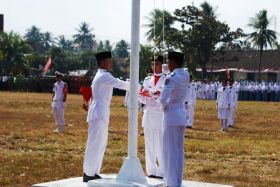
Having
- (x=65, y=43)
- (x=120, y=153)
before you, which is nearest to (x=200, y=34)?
(x=120, y=153)

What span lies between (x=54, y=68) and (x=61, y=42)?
6494 cm

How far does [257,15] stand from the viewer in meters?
74.1

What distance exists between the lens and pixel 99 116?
33.6 ft

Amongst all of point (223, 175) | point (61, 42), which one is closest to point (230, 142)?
point (223, 175)

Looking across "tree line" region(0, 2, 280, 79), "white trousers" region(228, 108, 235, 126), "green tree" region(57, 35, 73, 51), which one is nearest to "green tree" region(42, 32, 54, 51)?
"green tree" region(57, 35, 73, 51)

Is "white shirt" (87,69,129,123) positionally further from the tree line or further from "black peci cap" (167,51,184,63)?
the tree line

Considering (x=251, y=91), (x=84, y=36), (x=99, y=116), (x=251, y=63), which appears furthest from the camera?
(x=84, y=36)

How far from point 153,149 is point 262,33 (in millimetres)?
64189

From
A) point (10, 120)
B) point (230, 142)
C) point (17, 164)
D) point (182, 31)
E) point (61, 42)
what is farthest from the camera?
point (61, 42)

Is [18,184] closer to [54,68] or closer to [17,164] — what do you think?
[17,164]

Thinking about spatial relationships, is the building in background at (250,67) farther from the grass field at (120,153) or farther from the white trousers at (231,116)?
the grass field at (120,153)

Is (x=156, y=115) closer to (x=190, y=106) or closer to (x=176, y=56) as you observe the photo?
(x=176, y=56)

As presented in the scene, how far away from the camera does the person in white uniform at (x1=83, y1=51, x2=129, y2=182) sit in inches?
403

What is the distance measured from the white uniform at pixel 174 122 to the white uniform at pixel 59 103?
12.6 m
